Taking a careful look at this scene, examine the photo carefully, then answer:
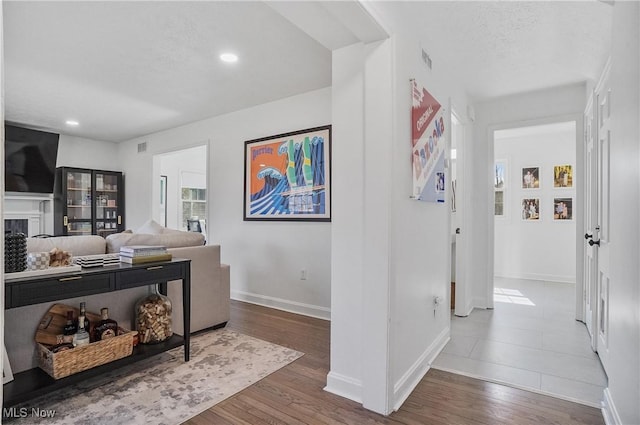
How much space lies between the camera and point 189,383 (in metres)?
2.23

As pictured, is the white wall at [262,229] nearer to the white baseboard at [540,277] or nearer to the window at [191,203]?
the window at [191,203]

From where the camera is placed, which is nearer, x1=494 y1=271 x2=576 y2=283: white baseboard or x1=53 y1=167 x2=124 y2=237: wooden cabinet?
x1=53 y1=167 x2=124 y2=237: wooden cabinet

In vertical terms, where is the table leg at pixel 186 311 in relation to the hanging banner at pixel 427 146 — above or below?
below

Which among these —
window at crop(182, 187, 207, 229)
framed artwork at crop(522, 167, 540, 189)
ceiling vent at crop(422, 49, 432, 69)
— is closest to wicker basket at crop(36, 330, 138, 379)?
ceiling vent at crop(422, 49, 432, 69)

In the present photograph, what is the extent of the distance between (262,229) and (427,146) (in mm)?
2375

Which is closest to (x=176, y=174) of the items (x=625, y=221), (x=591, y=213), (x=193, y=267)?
(x=193, y=267)

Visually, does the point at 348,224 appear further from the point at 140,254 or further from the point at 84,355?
the point at 84,355

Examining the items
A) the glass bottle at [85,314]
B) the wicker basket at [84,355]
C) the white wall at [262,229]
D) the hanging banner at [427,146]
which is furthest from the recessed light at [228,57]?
the wicker basket at [84,355]

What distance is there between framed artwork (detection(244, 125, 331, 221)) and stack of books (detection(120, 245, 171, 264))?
1698mm

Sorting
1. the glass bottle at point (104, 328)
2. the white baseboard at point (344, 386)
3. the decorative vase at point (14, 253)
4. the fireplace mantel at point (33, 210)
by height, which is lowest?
the white baseboard at point (344, 386)

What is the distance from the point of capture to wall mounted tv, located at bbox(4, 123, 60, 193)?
4797 mm

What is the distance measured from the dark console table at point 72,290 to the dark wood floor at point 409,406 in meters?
0.73

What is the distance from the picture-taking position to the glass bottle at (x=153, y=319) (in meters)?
2.51

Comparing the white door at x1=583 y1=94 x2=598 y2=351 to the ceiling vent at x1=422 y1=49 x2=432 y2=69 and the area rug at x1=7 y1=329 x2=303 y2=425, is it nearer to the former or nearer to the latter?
the ceiling vent at x1=422 y1=49 x2=432 y2=69
